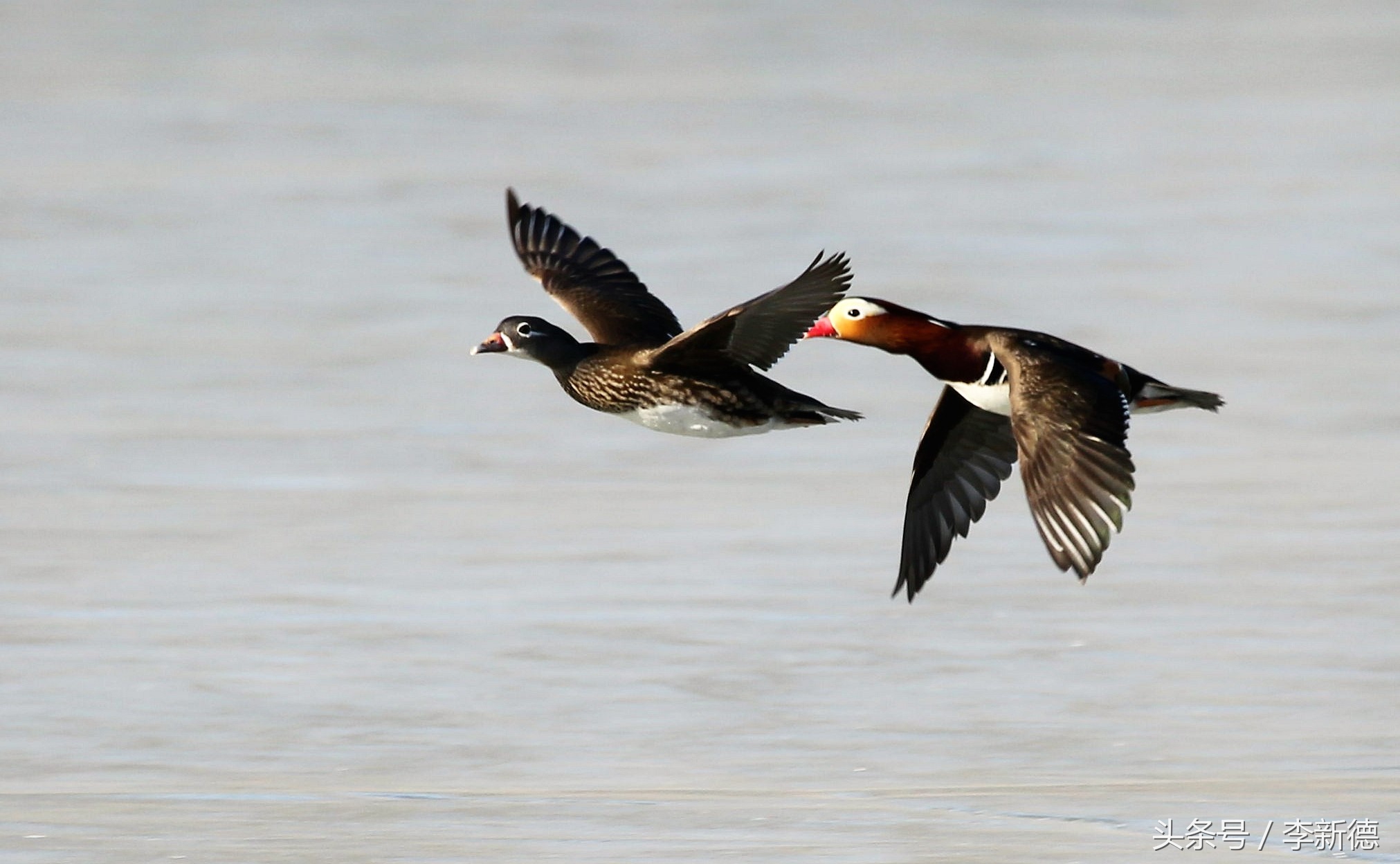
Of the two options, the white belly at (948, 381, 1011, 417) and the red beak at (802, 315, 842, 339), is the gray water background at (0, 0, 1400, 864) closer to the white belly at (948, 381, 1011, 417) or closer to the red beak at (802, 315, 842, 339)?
the white belly at (948, 381, 1011, 417)

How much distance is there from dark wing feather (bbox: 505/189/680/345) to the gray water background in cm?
149

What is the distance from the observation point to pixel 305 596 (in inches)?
542

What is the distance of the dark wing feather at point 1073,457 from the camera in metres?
9.40

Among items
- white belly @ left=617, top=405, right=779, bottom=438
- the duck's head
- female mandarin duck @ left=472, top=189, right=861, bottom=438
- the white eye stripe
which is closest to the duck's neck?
the white eye stripe

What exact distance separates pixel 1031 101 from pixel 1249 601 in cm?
1794

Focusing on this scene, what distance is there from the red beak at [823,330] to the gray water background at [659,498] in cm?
176

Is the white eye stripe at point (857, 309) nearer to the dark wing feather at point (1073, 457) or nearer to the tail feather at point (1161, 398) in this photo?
the dark wing feather at point (1073, 457)

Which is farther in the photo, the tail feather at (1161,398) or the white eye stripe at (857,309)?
the white eye stripe at (857,309)

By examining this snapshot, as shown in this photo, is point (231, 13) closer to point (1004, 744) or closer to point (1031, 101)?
point (1031, 101)

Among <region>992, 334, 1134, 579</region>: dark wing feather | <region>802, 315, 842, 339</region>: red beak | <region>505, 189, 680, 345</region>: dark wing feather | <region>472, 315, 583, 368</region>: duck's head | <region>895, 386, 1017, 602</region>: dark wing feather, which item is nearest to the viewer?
<region>992, 334, 1134, 579</region>: dark wing feather

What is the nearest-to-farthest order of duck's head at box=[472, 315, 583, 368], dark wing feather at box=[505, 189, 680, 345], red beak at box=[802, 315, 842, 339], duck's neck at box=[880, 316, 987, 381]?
duck's neck at box=[880, 316, 987, 381] < red beak at box=[802, 315, 842, 339] < duck's head at box=[472, 315, 583, 368] < dark wing feather at box=[505, 189, 680, 345]

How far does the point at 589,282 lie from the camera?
12.6 metres

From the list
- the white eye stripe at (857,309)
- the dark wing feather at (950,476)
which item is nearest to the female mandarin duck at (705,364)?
the white eye stripe at (857,309)

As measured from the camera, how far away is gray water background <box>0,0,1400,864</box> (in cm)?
1090
